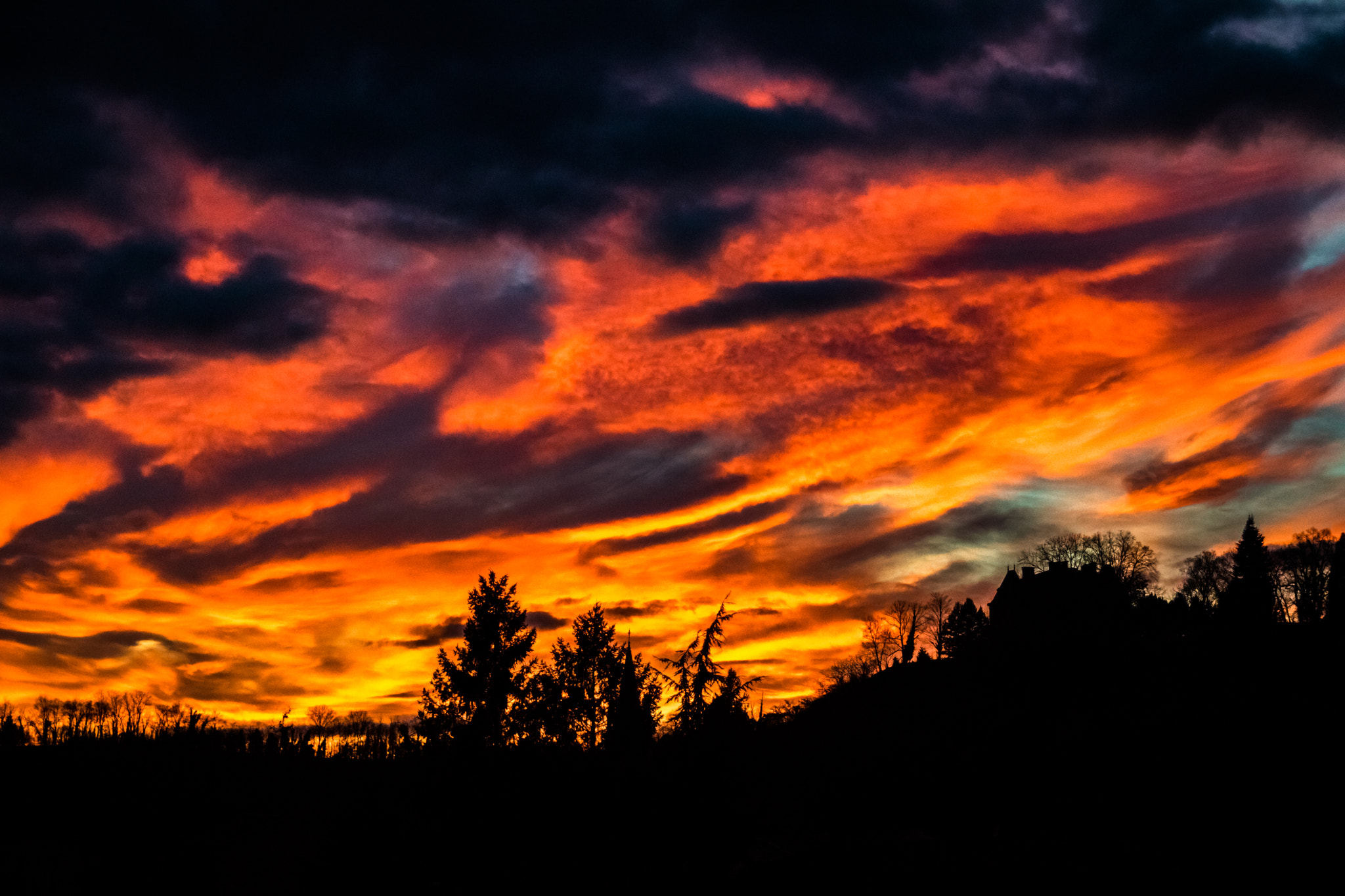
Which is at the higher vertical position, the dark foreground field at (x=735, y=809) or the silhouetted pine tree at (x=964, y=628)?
the silhouetted pine tree at (x=964, y=628)

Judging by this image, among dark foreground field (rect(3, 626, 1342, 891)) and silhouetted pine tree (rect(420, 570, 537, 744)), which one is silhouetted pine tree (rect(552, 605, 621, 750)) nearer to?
silhouetted pine tree (rect(420, 570, 537, 744))

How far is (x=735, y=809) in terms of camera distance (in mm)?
16078

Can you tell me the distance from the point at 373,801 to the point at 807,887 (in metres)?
7.29

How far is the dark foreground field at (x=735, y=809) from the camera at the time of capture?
12.8m

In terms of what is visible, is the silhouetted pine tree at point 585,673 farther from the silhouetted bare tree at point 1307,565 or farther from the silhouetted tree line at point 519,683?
the silhouetted bare tree at point 1307,565

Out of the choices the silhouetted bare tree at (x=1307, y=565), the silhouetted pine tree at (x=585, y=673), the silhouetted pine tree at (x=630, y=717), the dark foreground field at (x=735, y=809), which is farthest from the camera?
the silhouetted bare tree at (x=1307, y=565)

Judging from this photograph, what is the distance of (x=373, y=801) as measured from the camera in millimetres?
14344

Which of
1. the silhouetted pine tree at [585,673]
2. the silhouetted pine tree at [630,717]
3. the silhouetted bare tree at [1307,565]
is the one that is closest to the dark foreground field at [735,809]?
the silhouetted pine tree at [630,717]

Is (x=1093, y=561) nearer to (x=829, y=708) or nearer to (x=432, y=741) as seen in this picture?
(x=829, y=708)

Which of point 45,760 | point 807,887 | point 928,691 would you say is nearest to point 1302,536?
point 928,691

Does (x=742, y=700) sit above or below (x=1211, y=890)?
above

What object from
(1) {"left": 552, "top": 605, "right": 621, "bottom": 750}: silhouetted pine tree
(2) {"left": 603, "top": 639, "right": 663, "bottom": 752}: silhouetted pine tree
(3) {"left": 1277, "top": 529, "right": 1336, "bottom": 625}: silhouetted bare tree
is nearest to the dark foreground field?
(2) {"left": 603, "top": 639, "right": 663, "bottom": 752}: silhouetted pine tree

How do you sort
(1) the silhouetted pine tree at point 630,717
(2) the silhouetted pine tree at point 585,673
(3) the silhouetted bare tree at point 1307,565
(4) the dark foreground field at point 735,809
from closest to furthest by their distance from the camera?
(4) the dark foreground field at point 735,809, (1) the silhouetted pine tree at point 630,717, (2) the silhouetted pine tree at point 585,673, (3) the silhouetted bare tree at point 1307,565

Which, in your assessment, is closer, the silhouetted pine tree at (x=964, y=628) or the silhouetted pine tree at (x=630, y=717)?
the silhouetted pine tree at (x=630, y=717)
